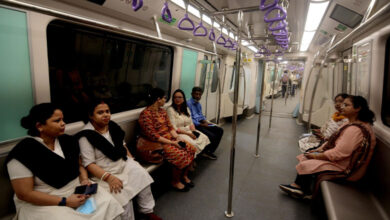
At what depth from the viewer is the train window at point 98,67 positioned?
2088 millimetres

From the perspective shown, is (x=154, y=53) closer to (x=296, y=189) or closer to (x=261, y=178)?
(x=261, y=178)

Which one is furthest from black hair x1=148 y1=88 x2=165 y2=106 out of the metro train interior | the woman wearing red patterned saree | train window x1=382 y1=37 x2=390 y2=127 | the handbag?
train window x1=382 y1=37 x2=390 y2=127

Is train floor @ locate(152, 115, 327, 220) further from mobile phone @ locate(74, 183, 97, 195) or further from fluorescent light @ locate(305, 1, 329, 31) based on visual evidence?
fluorescent light @ locate(305, 1, 329, 31)

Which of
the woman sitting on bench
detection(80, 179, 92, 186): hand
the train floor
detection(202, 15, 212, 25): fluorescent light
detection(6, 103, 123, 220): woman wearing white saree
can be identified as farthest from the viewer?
detection(202, 15, 212, 25): fluorescent light

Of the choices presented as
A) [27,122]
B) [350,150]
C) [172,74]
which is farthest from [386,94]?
[27,122]

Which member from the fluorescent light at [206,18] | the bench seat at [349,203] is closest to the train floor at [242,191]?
the bench seat at [349,203]

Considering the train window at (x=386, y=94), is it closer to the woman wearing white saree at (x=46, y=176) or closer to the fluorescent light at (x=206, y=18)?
the fluorescent light at (x=206, y=18)

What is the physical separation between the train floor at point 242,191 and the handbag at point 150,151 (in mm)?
504

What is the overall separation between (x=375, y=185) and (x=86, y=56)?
3590mm

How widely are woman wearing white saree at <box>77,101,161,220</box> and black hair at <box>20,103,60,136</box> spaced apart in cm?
42

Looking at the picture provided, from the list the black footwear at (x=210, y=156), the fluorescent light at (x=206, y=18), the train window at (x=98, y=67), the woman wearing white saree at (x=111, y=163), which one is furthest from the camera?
the black footwear at (x=210, y=156)

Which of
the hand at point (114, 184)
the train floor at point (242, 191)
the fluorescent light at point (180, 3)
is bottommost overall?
the train floor at point (242, 191)

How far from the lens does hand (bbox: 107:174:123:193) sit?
195 centimetres

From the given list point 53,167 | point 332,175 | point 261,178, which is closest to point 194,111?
A: point 261,178
